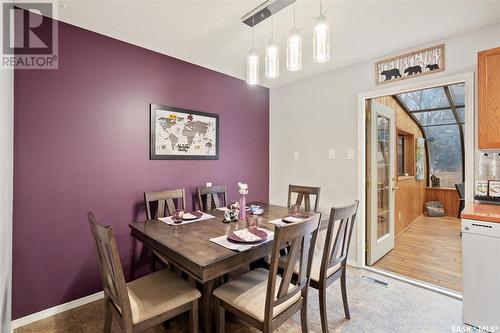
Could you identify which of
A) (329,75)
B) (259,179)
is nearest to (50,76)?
(259,179)

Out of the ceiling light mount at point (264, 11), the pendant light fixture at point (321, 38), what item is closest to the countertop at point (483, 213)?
the pendant light fixture at point (321, 38)

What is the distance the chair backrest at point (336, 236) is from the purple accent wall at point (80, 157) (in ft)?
6.01

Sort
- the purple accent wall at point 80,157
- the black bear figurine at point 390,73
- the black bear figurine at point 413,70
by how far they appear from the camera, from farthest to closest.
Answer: the black bear figurine at point 390,73
the black bear figurine at point 413,70
the purple accent wall at point 80,157

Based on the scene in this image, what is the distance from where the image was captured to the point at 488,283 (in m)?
1.71

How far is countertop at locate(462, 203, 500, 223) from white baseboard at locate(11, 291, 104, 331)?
3.25 meters

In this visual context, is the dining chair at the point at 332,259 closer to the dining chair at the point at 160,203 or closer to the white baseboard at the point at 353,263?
the white baseboard at the point at 353,263

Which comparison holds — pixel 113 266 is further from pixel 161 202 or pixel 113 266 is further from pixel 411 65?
pixel 411 65

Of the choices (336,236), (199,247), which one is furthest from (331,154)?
(199,247)

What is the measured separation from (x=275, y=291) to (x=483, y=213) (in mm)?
1658

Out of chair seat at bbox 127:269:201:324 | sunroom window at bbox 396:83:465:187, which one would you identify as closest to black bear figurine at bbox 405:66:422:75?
sunroom window at bbox 396:83:465:187

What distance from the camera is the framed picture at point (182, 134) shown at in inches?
106

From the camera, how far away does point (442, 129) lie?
19.9 ft

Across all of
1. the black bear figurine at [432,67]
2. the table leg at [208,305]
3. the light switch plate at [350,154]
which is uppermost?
the black bear figurine at [432,67]

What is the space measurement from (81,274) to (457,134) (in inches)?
305
